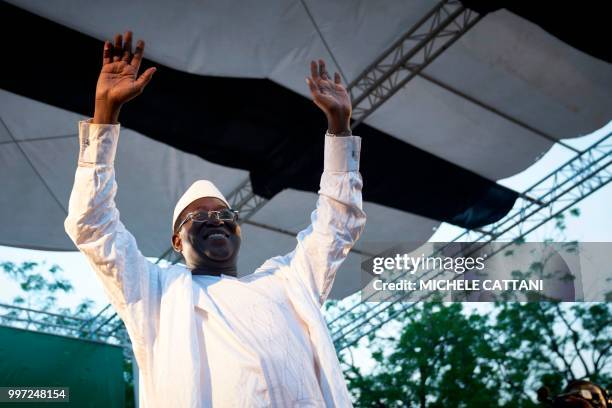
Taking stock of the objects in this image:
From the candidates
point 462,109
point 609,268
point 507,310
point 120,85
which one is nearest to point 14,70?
point 462,109

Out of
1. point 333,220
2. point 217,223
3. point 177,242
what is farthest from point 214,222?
point 333,220

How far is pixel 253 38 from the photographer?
588cm

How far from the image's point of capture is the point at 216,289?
2.25 m

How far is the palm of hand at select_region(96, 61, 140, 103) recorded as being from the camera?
214 centimetres

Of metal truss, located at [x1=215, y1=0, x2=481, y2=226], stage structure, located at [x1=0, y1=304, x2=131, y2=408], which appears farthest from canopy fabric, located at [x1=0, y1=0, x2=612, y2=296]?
stage structure, located at [x1=0, y1=304, x2=131, y2=408]

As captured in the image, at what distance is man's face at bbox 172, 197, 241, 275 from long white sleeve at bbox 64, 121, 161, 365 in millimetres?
234

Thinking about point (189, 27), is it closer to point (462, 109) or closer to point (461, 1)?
point (461, 1)

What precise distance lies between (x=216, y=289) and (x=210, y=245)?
0.17 m

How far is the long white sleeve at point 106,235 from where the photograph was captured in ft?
6.86

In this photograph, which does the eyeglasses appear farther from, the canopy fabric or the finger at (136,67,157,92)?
the canopy fabric

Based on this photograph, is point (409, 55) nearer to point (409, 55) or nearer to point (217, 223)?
point (409, 55)

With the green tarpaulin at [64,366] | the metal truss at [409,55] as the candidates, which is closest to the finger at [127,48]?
the green tarpaulin at [64,366]

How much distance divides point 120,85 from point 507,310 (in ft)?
39.8

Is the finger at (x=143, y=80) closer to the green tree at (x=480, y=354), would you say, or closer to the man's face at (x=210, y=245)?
the man's face at (x=210, y=245)
